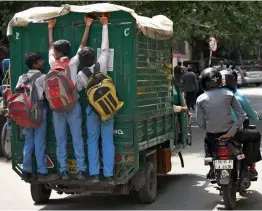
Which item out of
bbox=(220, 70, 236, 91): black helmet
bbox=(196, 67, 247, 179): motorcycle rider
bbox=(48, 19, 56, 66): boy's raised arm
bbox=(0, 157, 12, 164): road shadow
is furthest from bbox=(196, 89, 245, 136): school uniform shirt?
bbox=(0, 157, 12, 164): road shadow

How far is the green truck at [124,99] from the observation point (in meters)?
7.17

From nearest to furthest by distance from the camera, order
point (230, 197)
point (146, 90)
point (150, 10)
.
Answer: point (230, 197)
point (146, 90)
point (150, 10)

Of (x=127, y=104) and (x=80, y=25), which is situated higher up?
(x=80, y=25)

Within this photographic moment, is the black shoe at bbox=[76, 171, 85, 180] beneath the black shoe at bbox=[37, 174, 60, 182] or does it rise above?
above

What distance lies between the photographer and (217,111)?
722 cm

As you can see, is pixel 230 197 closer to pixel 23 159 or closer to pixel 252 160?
pixel 252 160

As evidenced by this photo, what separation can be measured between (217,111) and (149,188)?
4.47 ft

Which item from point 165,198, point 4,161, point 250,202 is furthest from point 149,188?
point 4,161

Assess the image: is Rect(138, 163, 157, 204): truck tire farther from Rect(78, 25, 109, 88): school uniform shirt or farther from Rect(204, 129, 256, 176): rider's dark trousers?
Rect(78, 25, 109, 88): school uniform shirt

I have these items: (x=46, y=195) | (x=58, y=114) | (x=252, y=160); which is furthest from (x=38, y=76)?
(x=252, y=160)

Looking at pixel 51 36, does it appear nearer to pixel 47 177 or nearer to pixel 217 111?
pixel 47 177

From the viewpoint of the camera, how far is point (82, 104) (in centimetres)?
736

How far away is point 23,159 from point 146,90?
5.66ft

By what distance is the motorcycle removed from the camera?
6.98m
